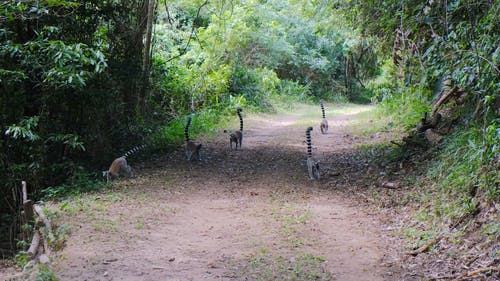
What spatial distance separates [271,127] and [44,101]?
10.2 m

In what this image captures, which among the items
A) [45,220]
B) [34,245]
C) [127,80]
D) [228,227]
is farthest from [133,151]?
[34,245]

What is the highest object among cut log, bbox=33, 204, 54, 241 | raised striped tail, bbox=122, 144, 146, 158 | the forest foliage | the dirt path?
the forest foliage

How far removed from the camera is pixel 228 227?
23.8 feet

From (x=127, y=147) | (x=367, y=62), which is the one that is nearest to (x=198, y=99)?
(x=127, y=147)

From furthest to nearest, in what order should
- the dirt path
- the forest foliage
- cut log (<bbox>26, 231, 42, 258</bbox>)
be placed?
the forest foliage, cut log (<bbox>26, 231, 42, 258</bbox>), the dirt path

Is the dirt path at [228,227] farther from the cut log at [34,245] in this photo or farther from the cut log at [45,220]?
the cut log at [34,245]

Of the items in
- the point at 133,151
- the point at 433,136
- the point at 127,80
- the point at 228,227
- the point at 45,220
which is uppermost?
the point at 127,80

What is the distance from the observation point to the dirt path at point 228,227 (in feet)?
18.3

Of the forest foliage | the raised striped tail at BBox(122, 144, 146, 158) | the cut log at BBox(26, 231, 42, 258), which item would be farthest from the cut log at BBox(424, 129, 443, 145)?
the cut log at BBox(26, 231, 42, 258)

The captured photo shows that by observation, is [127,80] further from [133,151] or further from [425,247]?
[425,247]

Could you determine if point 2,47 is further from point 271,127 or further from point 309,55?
point 309,55

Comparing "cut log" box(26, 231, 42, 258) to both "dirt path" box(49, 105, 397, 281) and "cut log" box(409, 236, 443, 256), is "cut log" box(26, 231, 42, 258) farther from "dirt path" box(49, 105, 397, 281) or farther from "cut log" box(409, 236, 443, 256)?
"cut log" box(409, 236, 443, 256)

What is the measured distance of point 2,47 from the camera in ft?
28.8

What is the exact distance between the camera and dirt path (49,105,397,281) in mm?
5582
